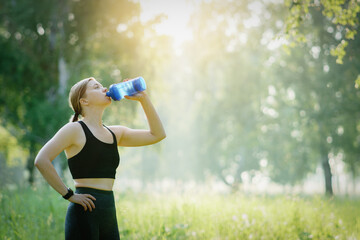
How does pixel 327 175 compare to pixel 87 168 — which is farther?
pixel 327 175

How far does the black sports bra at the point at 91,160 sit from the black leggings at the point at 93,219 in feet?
0.42

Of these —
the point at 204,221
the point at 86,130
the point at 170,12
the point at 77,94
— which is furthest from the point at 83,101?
the point at 170,12

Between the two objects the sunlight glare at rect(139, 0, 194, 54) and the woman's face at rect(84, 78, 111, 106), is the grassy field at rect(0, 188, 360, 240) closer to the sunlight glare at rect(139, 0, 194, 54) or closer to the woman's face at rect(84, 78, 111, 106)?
the woman's face at rect(84, 78, 111, 106)

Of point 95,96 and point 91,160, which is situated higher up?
Result: point 95,96

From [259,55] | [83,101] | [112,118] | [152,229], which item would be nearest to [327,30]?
[259,55]

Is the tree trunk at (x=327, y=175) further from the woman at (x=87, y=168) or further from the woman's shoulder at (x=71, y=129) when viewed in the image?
the woman's shoulder at (x=71, y=129)

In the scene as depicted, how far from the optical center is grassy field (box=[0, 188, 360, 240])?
4777 mm

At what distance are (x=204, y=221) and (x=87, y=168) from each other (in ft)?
10.0

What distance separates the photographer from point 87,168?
2.59 metres

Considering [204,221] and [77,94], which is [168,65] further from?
[77,94]

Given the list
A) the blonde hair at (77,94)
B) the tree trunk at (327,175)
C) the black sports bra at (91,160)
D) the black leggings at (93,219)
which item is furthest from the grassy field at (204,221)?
the tree trunk at (327,175)

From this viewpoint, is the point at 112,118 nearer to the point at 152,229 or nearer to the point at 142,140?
the point at 152,229

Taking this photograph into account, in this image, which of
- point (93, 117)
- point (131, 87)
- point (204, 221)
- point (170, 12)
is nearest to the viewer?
point (93, 117)

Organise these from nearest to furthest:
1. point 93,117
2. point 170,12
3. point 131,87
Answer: point 93,117 → point 131,87 → point 170,12
